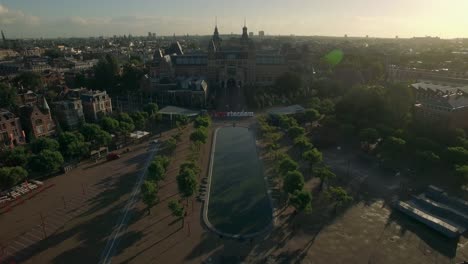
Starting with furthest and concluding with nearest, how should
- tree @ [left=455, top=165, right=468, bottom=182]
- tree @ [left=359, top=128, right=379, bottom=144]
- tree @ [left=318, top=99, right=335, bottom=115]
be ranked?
tree @ [left=318, top=99, right=335, bottom=115] < tree @ [left=359, top=128, right=379, bottom=144] < tree @ [left=455, top=165, right=468, bottom=182]

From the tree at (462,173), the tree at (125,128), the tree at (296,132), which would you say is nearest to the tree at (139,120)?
the tree at (125,128)

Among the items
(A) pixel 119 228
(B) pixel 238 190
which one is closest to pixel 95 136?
(A) pixel 119 228

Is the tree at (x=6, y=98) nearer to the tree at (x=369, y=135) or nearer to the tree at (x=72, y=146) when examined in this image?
the tree at (x=72, y=146)

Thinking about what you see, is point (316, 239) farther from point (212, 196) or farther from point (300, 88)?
point (300, 88)

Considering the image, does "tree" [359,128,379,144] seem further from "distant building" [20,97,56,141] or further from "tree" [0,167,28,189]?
"distant building" [20,97,56,141]

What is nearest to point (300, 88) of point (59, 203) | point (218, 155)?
point (218, 155)

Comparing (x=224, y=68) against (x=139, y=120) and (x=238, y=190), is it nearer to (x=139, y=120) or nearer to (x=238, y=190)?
(x=139, y=120)

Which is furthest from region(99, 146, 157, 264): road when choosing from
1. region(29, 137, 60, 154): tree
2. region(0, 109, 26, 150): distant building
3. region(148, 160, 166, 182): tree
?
region(0, 109, 26, 150): distant building
